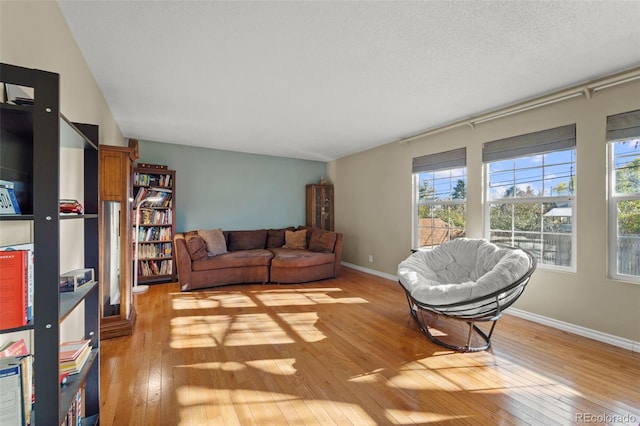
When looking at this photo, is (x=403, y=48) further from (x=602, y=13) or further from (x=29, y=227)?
(x=29, y=227)

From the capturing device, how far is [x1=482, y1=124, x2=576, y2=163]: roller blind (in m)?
2.79

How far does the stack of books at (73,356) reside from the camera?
113 cm

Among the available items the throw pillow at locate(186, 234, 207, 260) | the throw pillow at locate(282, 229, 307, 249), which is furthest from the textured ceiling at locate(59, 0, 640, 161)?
the throw pillow at locate(282, 229, 307, 249)

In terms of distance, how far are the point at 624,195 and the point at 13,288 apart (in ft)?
13.0

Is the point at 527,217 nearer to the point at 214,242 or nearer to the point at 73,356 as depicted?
the point at 73,356

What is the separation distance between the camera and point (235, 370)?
80.7 inches

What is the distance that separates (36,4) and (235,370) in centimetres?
244

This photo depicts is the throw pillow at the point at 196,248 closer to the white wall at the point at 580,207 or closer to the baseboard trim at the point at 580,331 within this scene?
the white wall at the point at 580,207

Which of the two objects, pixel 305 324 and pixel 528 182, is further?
pixel 528 182

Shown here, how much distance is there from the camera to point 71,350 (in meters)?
1.20

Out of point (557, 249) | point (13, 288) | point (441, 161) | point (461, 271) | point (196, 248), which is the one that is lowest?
point (461, 271)

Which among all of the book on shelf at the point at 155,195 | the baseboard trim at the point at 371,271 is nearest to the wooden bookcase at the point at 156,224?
the book on shelf at the point at 155,195

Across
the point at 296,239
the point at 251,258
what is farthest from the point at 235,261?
the point at 296,239

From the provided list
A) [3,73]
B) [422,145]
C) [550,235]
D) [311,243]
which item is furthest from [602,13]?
[311,243]
